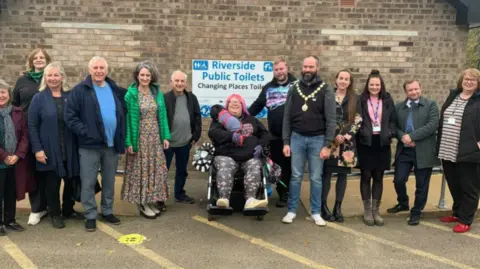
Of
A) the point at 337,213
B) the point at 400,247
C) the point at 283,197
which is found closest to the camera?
the point at 400,247

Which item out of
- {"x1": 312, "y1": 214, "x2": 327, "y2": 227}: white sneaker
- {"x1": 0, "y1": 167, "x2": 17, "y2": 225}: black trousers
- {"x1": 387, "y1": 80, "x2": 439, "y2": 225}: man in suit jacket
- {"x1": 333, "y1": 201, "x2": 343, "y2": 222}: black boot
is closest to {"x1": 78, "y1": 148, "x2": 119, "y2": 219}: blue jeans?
{"x1": 0, "y1": 167, "x2": 17, "y2": 225}: black trousers

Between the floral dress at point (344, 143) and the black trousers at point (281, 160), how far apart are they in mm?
838

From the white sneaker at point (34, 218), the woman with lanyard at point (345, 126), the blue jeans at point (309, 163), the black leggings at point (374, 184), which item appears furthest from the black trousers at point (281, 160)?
the white sneaker at point (34, 218)

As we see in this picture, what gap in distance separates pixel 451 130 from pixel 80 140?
409 centimetres

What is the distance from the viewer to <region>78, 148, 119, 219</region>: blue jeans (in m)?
4.42

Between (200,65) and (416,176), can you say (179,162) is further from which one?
(416,176)

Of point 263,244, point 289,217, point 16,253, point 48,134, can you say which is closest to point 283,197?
point 289,217

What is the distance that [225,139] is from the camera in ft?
16.0

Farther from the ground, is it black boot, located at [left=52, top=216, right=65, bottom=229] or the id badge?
the id badge

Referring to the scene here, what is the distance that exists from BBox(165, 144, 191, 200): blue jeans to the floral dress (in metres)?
1.90

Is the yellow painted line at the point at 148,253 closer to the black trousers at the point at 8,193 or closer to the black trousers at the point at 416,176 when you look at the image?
the black trousers at the point at 8,193

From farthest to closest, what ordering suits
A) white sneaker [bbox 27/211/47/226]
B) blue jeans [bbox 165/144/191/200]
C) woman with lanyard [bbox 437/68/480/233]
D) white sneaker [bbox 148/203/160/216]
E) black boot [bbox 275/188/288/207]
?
black boot [bbox 275/188/288/207]
blue jeans [bbox 165/144/191/200]
white sneaker [bbox 148/203/160/216]
white sneaker [bbox 27/211/47/226]
woman with lanyard [bbox 437/68/480/233]

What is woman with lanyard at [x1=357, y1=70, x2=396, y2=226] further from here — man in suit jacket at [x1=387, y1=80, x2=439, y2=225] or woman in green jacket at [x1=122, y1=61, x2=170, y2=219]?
woman in green jacket at [x1=122, y1=61, x2=170, y2=219]

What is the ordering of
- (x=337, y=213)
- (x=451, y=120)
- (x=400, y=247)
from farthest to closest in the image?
(x=337, y=213) → (x=451, y=120) → (x=400, y=247)
